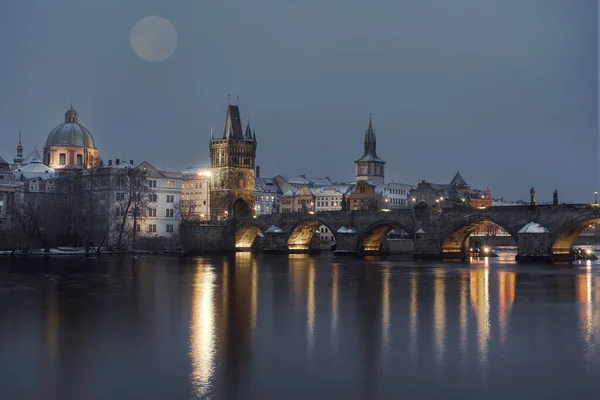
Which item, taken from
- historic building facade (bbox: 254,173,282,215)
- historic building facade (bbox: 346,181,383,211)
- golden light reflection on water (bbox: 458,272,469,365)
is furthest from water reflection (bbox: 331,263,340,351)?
historic building facade (bbox: 254,173,282,215)

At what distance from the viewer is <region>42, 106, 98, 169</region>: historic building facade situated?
140500 mm

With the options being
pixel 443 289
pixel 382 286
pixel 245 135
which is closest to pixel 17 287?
pixel 382 286

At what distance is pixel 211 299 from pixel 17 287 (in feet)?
41.0

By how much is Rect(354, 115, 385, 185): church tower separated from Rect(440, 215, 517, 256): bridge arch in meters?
85.0

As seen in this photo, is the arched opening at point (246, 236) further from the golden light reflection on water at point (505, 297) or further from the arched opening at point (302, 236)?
the golden light reflection on water at point (505, 297)

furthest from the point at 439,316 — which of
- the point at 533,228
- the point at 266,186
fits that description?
the point at 266,186

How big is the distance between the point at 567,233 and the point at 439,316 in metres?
42.2

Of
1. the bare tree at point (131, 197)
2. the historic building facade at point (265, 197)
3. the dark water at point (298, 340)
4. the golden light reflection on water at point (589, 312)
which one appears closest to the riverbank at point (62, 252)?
the bare tree at point (131, 197)

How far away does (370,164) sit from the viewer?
6604 inches

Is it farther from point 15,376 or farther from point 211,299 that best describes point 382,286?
point 15,376

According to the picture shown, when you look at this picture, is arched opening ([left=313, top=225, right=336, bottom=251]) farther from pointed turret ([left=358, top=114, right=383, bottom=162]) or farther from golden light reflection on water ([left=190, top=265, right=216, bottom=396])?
golden light reflection on water ([left=190, top=265, right=216, bottom=396])

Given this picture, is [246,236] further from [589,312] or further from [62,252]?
[589,312]

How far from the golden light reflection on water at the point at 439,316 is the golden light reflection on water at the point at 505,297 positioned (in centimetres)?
191

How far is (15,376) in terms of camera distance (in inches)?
763
